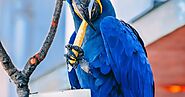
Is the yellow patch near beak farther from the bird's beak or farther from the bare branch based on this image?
the bare branch

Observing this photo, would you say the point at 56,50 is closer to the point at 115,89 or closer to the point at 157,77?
the point at 157,77

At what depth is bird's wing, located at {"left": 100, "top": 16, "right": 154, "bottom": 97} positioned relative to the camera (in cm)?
141

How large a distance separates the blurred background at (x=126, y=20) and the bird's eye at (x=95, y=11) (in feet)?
3.28

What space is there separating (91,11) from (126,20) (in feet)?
4.07

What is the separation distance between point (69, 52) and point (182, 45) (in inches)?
53.1

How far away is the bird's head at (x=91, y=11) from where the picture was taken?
128 cm

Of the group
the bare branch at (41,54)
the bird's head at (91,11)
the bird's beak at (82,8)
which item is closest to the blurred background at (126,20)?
the bird's head at (91,11)

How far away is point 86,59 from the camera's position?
4.63 ft

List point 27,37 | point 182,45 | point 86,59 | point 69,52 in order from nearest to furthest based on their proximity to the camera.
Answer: point 69,52 < point 86,59 < point 182,45 < point 27,37

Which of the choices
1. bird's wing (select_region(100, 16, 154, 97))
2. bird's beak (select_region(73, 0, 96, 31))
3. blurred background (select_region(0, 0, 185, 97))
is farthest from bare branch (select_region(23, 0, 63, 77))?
blurred background (select_region(0, 0, 185, 97))

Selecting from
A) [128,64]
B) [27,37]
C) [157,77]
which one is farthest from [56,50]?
[128,64]

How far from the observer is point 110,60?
1444 mm

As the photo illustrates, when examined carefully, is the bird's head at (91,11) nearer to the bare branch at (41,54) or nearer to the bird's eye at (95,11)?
the bird's eye at (95,11)

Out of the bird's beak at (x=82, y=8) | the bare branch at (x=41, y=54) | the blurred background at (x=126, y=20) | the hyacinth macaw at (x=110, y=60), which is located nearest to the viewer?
the bare branch at (x=41, y=54)
